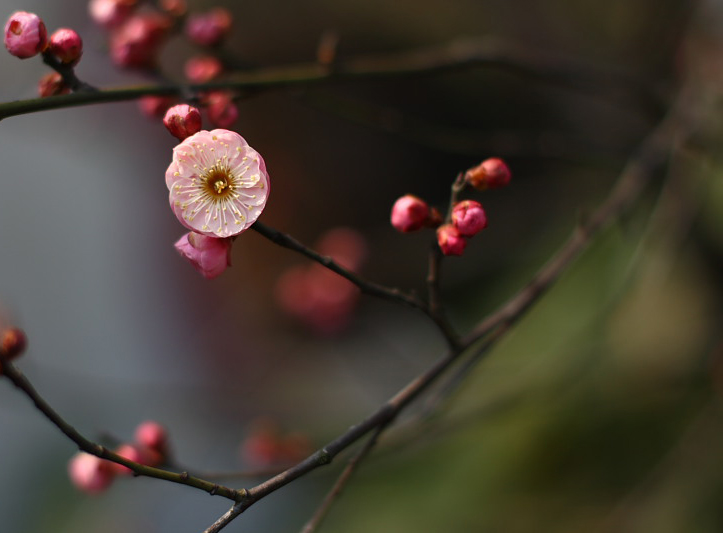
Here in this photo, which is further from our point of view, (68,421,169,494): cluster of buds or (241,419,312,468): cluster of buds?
(241,419,312,468): cluster of buds

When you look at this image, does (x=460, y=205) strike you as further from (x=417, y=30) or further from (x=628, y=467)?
(x=417, y=30)

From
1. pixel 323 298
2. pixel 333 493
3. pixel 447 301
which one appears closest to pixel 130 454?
pixel 333 493

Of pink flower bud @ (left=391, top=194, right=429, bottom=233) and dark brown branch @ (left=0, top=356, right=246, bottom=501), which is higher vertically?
pink flower bud @ (left=391, top=194, right=429, bottom=233)

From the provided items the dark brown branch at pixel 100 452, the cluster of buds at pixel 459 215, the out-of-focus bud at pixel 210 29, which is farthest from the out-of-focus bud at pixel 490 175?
the out-of-focus bud at pixel 210 29

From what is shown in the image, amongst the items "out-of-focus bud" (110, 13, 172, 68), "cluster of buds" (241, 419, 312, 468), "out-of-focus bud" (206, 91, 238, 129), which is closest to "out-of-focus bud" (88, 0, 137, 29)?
"out-of-focus bud" (110, 13, 172, 68)

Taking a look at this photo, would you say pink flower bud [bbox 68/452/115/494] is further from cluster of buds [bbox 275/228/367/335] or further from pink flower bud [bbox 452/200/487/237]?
cluster of buds [bbox 275/228/367/335]

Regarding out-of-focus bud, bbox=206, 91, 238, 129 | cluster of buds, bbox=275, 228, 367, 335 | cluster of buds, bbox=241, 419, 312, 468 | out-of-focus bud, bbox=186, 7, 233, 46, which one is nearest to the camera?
out-of-focus bud, bbox=206, 91, 238, 129
